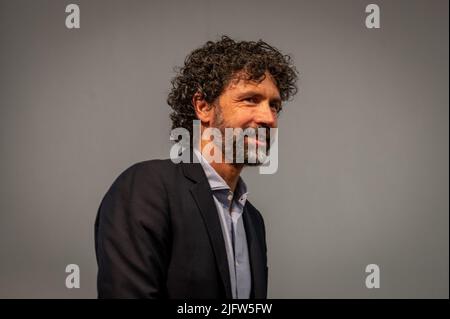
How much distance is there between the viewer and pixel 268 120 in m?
1.06

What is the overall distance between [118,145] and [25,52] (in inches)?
18.2

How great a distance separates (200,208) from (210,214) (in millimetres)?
24

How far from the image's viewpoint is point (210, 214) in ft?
3.22

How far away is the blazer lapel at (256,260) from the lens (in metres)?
1.06

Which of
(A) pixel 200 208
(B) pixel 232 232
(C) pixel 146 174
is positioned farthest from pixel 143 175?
(B) pixel 232 232

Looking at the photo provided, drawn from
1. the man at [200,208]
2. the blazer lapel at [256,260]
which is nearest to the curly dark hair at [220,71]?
the man at [200,208]

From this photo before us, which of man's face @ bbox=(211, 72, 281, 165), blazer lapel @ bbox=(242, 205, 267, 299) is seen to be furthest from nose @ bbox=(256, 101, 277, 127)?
blazer lapel @ bbox=(242, 205, 267, 299)

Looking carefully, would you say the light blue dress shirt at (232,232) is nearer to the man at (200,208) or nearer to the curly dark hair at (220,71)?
the man at (200,208)

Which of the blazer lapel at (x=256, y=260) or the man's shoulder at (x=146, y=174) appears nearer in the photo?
the man's shoulder at (x=146, y=174)

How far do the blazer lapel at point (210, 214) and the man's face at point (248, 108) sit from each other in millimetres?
102

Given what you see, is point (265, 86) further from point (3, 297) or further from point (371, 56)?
point (3, 297)

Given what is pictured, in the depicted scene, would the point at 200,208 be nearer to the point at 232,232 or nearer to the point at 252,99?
the point at 232,232

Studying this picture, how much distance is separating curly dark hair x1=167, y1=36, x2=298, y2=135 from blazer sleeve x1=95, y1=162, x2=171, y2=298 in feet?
1.01

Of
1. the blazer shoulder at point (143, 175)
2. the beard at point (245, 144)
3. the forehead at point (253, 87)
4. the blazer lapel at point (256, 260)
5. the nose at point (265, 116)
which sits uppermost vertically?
the forehead at point (253, 87)
